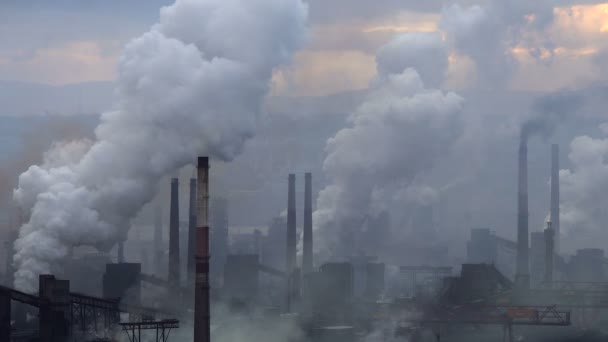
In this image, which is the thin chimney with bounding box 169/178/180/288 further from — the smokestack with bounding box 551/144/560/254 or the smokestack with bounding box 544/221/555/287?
the smokestack with bounding box 551/144/560/254

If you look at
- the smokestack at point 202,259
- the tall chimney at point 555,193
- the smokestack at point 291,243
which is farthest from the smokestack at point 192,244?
the tall chimney at point 555,193

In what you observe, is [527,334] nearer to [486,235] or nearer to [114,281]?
[114,281]

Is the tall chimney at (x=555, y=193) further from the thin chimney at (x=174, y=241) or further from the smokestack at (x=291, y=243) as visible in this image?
the thin chimney at (x=174, y=241)

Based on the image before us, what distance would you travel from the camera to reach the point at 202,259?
4616 cm

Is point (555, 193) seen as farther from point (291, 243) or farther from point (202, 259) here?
point (202, 259)

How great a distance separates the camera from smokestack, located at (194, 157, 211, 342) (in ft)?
152

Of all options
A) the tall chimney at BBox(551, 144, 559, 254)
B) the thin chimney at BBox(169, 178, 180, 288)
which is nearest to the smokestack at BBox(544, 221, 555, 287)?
the tall chimney at BBox(551, 144, 559, 254)

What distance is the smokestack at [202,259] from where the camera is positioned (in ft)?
152

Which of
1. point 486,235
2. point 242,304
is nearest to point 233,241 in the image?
point 486,235

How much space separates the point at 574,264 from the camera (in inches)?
3676

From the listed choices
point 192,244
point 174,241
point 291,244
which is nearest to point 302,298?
point 291,244

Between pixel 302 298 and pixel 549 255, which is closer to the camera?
pixel 302 298

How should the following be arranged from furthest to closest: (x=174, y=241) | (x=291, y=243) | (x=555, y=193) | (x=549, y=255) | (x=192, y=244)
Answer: (x=555, y=193), (x=549, y=255), (x=291, y=243), (x=192, y=244), (x=174, y=241)

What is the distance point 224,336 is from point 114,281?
1151 cm
